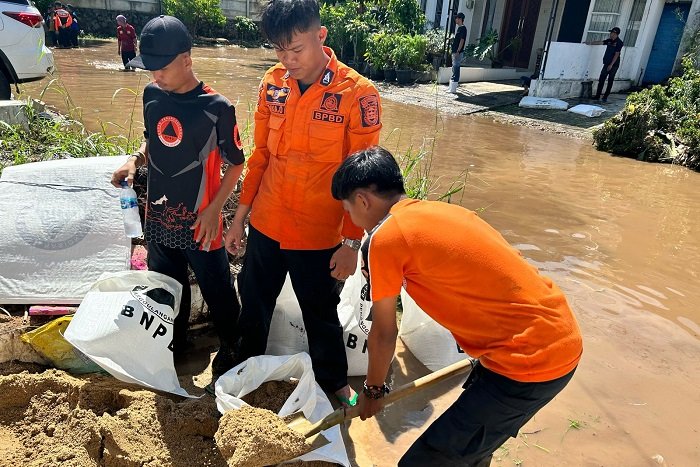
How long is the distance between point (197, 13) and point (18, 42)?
15924 millimetres

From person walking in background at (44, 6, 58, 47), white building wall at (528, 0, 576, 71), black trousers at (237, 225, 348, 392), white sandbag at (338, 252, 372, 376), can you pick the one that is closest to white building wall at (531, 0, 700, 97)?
white building wall at (528, 0, 576, 71)

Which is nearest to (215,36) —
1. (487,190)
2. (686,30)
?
(686,30)

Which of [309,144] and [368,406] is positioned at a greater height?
[309,144]

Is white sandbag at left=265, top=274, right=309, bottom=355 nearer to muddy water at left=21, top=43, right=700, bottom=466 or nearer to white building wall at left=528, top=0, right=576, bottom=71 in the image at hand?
muddy water at left=21, top=43, right=700, bottom=466

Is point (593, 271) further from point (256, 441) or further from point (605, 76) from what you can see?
point (605, 76)

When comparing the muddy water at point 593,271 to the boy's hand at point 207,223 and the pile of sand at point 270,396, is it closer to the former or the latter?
the pile of sand at point 270,396

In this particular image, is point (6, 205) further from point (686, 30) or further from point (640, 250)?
point (686, 30)

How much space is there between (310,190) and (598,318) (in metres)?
2.45

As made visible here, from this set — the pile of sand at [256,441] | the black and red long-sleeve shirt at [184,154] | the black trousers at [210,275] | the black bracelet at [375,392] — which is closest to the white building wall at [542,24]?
the black and red long-sleeve shirt at [184,154]

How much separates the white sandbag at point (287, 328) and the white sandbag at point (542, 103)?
383 inches

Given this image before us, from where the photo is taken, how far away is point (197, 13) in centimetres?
1978

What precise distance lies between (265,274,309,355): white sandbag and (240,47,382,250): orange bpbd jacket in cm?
51

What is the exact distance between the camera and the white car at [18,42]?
5340mm

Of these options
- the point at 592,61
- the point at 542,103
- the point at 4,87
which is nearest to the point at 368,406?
the point at 4,87
